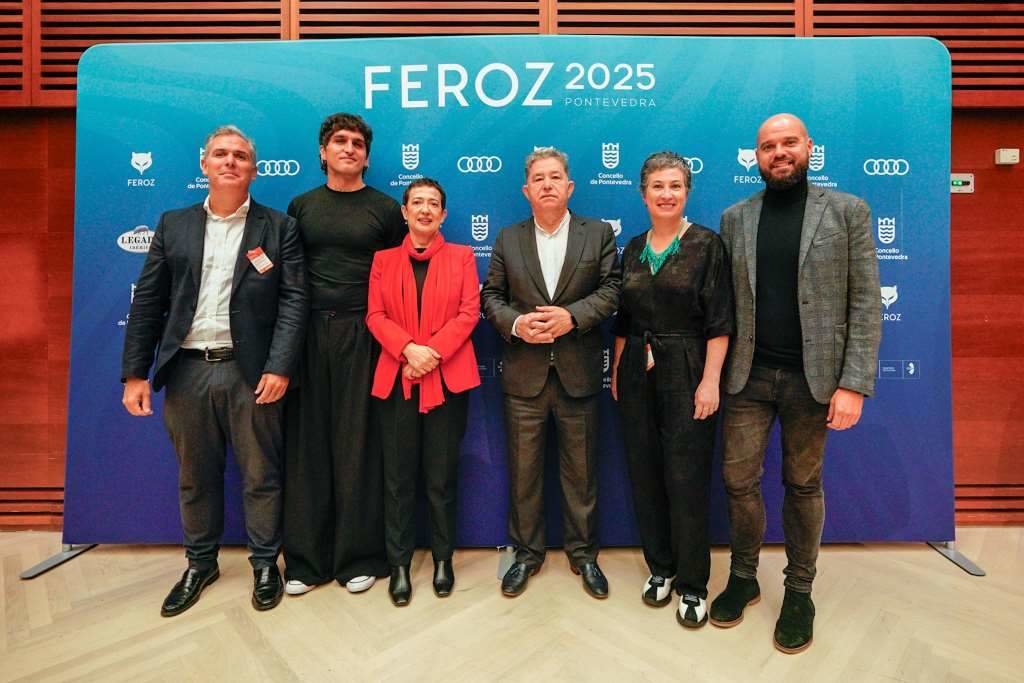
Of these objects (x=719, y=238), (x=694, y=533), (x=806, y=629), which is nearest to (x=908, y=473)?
(x=806, y=629)

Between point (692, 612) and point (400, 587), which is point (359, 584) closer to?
point (400, 587)

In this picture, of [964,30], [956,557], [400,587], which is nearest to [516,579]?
[400,587]

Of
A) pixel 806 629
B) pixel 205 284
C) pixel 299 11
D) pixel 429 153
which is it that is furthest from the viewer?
pixel 299 11

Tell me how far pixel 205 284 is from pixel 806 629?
8.99 ft

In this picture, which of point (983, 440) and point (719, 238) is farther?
point (983, 440)

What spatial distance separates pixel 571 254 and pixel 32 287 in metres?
3.29

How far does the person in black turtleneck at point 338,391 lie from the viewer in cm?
231

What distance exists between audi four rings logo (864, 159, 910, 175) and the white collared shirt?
3089mm

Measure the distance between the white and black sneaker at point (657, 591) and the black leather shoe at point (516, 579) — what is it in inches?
20.4

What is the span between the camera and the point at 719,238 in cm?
209

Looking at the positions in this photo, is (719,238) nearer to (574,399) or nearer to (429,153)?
(574,399)

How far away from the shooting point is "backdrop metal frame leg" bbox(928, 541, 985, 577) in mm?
2551

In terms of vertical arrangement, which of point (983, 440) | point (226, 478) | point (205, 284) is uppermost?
point (205, 284)

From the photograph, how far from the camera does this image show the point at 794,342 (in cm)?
194
